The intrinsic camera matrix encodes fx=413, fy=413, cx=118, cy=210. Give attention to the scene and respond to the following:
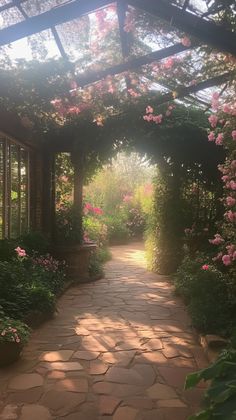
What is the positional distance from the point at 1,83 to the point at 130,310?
11.9 feet

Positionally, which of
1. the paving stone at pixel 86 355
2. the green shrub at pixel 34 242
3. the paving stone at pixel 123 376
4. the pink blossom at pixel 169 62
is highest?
the pink blossom at pixel 169 62

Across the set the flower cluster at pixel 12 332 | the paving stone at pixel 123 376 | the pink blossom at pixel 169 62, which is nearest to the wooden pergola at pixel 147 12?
the pink blossom at pixel 169 62

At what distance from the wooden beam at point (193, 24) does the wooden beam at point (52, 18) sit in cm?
40

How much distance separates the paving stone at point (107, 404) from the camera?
3.03 m

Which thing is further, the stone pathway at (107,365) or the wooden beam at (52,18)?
the wooden beam at (52,18)

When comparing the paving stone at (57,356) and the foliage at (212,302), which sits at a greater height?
the foliage at (212,302)

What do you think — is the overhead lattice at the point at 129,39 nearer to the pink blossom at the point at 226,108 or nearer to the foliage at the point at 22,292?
the pink blossom at the point at 226,108

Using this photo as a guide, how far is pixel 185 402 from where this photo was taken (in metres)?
3.20

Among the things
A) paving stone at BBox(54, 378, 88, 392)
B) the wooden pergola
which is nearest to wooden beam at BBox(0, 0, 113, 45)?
the wooden pergola

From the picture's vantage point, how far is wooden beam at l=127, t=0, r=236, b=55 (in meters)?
3.43

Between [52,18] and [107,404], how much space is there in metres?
3.33

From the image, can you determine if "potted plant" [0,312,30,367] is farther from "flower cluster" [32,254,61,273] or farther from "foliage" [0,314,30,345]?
"flower cluster" [32,254,61,273]

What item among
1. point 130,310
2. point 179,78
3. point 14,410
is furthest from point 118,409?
point 179,78

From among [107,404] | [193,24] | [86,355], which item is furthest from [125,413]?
[193,24]
